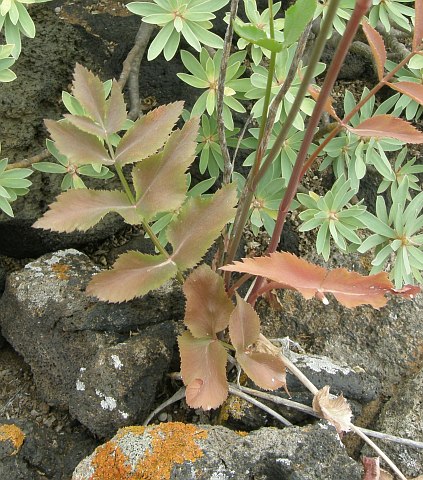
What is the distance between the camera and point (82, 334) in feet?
4.81

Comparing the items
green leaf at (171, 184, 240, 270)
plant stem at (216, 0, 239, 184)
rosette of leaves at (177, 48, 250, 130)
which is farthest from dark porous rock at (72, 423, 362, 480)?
rosette of leaves at (177, 48, 250, 130)

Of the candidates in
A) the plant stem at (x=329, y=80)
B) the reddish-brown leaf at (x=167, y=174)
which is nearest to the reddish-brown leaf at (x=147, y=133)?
the reddish-brown leaf at (x=167, y=174)

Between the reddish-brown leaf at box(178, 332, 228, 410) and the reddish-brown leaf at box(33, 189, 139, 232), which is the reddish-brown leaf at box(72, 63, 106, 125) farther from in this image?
the reddish-brown leaf at box(178, 332, 228, 410)

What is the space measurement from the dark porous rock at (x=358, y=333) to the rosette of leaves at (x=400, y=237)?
187 mm

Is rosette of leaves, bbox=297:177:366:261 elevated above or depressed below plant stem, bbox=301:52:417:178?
below

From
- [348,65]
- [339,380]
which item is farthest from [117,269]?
[348,65]

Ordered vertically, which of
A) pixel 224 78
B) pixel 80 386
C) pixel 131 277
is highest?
pixel 224 78

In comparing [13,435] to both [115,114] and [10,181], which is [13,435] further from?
[115,114]

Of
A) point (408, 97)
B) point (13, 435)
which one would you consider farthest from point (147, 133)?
point (408, 97)

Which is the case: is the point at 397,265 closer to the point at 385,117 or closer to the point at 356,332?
the point at 356,332

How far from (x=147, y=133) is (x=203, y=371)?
50 centimetres

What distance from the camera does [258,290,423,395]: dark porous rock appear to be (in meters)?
1.66

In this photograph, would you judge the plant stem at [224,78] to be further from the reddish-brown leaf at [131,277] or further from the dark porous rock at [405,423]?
the dark porous rock at [405,423]

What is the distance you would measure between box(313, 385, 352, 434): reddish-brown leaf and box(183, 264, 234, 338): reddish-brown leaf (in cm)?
26
